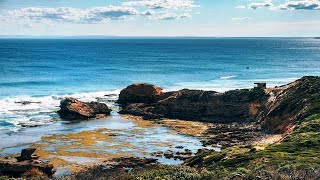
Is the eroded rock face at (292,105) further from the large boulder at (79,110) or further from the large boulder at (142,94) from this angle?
the large boulder at (79,110)

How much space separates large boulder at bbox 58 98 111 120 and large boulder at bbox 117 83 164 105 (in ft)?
24.7

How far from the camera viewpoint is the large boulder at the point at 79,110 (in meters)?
71.0

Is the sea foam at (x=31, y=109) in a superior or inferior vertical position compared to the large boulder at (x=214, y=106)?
inferior

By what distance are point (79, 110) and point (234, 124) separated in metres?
24.9

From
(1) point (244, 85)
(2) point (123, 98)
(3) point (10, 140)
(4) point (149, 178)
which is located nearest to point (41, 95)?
(2) point (123, 98)

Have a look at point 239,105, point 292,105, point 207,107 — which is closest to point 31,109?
point 207,107

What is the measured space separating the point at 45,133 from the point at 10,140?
556 centimetres

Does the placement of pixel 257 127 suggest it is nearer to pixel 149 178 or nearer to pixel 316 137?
pixel 316 137

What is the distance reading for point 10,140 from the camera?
183ft

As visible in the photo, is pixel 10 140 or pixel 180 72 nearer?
pixel 10 140

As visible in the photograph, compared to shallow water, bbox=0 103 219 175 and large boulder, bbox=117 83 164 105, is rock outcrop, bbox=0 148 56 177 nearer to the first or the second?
shallow water, bbox=0 103 219 175

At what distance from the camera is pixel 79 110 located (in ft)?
235

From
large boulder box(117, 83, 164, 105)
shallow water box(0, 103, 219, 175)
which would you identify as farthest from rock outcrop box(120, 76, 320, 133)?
shallow water box(0, 103, 219, 175)

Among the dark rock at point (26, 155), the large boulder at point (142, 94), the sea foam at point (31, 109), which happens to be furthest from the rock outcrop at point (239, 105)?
the dark rock at point (26, 155)
